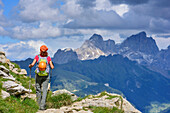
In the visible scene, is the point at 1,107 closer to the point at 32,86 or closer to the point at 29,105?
the point at 29,105

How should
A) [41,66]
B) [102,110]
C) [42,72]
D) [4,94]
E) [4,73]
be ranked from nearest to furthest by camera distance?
[4,94]
[102,110]
[41,66]
[42,72]
[4,73]

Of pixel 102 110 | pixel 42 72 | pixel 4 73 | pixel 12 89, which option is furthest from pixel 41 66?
pixel 102 110

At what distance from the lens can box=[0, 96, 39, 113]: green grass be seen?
1061cm

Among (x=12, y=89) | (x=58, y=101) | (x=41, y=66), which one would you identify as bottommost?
(x=58, y=101)

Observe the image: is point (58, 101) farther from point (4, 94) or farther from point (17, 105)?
point (4, 94)

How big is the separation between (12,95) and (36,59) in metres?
→ 2.94

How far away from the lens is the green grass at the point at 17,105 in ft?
34.8

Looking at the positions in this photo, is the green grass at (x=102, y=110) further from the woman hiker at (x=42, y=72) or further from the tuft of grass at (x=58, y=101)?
the woman hiker at (x=42, y=72)

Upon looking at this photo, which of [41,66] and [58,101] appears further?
[58,101]

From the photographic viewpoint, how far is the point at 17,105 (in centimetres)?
1216

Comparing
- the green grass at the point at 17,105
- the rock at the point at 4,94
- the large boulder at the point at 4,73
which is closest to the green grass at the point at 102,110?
the green grass at the point at 17,105

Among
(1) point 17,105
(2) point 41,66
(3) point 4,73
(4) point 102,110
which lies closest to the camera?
(1) point 17,105

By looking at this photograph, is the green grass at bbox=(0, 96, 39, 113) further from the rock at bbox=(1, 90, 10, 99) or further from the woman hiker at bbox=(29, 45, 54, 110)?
the woman hiker at bbox=(29, 45, 54, 110)

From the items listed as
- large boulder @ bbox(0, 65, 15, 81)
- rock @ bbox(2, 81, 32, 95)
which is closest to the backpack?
rock @ bbox(2, 81, 32, 95)
